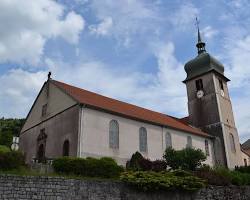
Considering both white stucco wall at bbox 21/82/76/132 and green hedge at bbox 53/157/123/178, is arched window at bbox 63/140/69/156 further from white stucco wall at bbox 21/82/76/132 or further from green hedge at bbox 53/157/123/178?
green hedge at bbox 53/157/123/178

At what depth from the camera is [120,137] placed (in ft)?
95.7

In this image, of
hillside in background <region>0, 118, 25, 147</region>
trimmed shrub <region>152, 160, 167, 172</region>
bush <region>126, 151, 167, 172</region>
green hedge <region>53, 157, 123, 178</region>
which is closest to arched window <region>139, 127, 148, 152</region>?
bush <region>126, 151, 167, 172</region>

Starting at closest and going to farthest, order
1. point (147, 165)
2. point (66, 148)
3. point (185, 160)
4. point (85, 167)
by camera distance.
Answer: point (85, 167), point (147, 165), point (66, 148), point (185, 160)

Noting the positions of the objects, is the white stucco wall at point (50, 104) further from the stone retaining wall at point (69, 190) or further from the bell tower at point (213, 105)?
the bell tower at point (213, 105)

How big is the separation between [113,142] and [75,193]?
11.6 meters

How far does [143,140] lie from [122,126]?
271 centimetres

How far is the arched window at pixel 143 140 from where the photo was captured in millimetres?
30891

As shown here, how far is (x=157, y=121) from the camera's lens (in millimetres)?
33500

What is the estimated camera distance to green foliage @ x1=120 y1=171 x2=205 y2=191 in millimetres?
19062

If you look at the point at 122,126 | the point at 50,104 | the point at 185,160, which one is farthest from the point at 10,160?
the point at 185,160

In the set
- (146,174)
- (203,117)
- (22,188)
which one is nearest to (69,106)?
(146,174)

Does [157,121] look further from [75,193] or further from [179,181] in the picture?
[75,193]

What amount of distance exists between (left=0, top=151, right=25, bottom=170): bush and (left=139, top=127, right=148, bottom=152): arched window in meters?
14.5

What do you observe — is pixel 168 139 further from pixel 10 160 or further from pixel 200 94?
pixel 10 160
